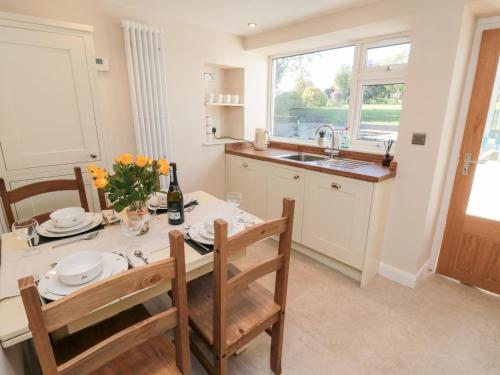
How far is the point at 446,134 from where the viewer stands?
1978 mm

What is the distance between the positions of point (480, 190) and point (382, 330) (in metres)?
1.33

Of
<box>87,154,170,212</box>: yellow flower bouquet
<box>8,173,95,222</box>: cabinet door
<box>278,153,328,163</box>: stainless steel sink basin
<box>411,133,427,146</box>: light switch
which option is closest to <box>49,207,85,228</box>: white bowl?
<box>87,154,170,212</box>: yellow flower bouquet

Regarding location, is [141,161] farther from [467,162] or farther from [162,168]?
[467,162]

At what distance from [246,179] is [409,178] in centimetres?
165

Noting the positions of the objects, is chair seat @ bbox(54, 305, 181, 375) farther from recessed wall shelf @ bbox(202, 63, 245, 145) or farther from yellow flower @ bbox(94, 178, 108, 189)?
recessed wall shelf @ bbox(202, 63, 245, 145)

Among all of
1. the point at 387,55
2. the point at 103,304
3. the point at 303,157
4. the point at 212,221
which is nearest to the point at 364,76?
the point at 387,55

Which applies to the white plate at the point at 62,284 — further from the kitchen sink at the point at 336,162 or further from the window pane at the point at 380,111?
the window pane at the point at 380,111

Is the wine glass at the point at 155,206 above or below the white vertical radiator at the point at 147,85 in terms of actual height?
below

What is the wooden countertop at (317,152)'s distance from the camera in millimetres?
2061

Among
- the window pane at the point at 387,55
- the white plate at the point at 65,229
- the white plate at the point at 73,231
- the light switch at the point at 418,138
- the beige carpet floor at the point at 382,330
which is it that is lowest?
the beige carpet floor at the point at 382,330

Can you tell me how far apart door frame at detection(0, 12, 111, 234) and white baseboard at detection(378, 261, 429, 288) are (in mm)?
2488

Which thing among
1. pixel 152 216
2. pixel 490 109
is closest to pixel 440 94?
pixel 490 109

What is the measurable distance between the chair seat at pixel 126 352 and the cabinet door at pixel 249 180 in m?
1.92

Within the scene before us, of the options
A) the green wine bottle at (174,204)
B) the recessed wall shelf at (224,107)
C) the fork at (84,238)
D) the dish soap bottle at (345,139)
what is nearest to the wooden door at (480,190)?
the dish soap bottle at (345,139)
